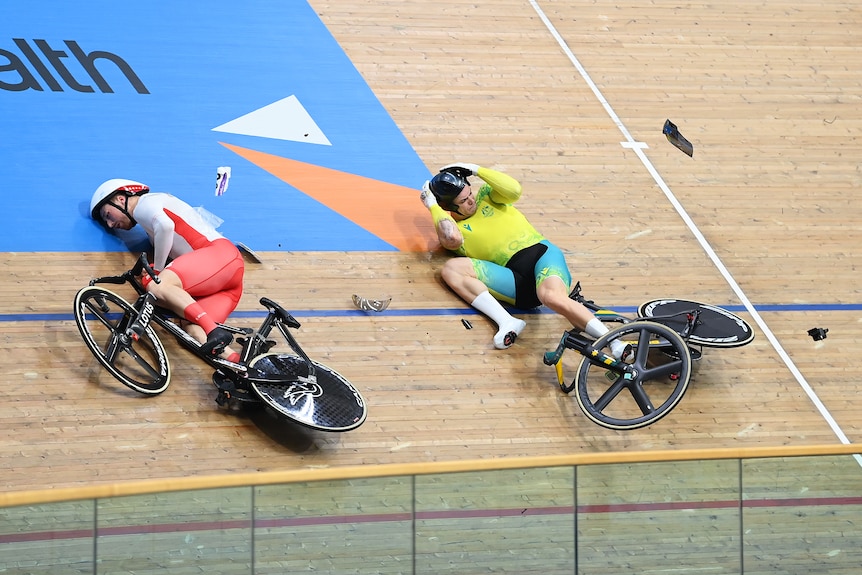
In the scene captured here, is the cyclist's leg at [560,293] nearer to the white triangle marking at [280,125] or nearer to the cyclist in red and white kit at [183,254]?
the cyclist in red and white kit at [183,254]

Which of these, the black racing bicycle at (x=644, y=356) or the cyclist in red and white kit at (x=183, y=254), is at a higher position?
the cyclist in red and white kit at (x=183, y=254)

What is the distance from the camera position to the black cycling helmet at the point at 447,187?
253 inches

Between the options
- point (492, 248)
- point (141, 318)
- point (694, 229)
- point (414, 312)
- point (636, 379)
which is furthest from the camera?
point (694, 229)

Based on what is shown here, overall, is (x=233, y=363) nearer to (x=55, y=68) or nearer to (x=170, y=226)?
(x=170, y=226)

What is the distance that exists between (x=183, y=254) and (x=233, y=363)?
87cm

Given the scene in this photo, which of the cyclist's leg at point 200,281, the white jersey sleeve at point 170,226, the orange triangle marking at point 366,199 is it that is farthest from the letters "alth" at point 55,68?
the cyclist's leg at point 200,281

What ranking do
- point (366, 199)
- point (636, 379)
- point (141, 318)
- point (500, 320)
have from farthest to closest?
point (366, 199) < point (500, 320) < point (636, 379) < point (141, 318)

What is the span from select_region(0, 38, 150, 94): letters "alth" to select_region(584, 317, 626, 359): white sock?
322 cm

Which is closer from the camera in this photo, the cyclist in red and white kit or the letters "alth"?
the cyclist in red and white kit

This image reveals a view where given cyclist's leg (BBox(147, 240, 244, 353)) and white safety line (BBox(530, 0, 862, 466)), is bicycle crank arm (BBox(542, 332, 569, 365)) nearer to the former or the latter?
white safety line (BBox(530, 0, 862, 466))

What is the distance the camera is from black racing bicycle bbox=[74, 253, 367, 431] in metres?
5.34

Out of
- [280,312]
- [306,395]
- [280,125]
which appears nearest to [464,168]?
[280,125]

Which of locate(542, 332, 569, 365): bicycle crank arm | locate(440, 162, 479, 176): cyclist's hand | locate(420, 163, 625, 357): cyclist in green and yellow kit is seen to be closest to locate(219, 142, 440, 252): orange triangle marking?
locate(420, 163, 625, 357): cyclist in green and yellow kit

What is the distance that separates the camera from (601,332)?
597 centimetres
